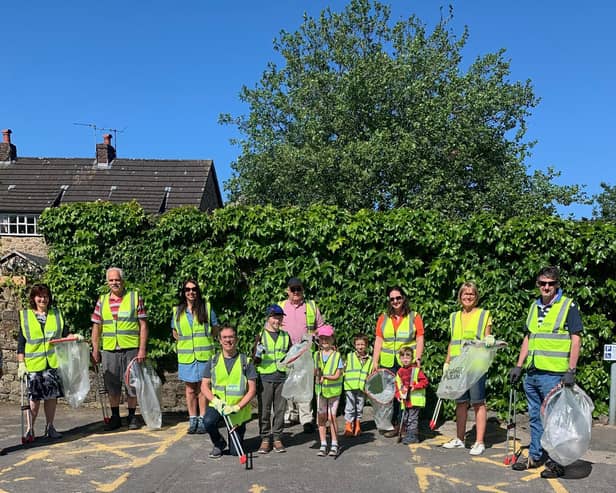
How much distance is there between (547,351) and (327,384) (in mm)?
2214

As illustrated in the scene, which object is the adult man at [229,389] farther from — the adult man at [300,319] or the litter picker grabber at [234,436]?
the adult man at [300,319]

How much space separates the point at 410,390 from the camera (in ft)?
21.6

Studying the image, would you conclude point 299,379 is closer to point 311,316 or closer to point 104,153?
point 311,316

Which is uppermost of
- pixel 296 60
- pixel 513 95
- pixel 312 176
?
pixel 296 60

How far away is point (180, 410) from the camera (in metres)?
8.33

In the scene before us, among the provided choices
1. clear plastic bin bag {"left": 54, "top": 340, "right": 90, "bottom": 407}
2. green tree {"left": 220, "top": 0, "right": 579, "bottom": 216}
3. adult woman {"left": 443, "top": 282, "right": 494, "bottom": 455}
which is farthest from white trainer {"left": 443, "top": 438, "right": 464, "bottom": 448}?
green tree {"left": 220, "top": 0, "right": 579, "bottom": 216}

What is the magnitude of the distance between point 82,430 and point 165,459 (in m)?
1.83

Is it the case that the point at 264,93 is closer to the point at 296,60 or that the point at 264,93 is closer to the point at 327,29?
the point at 296,60

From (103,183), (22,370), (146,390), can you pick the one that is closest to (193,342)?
(146,390)

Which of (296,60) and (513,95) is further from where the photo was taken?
(296,60)

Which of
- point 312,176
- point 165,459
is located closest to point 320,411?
point 165,459

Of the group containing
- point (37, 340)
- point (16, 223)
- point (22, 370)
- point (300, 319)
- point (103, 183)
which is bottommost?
point (22, 370)

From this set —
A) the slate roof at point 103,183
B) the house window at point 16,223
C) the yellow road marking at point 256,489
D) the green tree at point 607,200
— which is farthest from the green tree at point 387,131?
the green tree at point 607,200

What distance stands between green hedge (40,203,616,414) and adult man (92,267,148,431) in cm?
80
